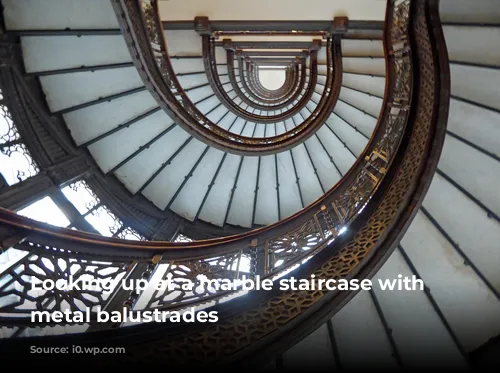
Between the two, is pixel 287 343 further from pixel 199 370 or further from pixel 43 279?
pixel 43 279

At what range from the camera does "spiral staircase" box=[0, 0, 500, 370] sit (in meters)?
2.33

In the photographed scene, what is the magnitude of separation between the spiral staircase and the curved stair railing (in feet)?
0.05

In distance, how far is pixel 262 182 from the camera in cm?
821

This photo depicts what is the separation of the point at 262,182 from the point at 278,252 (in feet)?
14.7

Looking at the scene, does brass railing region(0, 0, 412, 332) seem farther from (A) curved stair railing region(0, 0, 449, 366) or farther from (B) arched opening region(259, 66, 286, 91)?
(B) arched opening region(259, 66, 286, 91)

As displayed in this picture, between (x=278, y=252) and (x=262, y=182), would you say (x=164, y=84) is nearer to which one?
(x=278, y=252)

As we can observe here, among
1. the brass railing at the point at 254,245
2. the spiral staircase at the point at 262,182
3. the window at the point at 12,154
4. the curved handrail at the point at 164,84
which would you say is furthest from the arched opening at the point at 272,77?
the brass railing at the point at 254,245

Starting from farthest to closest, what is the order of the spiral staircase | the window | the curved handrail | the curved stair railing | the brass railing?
1. the window
2. the curved handrail
3. the brass railing
4. the spiral staircase
5. the curved stair railing

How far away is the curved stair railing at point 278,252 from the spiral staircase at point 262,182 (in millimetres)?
16

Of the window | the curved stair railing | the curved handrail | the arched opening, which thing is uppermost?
the arched opening

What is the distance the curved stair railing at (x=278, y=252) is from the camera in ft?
6.72

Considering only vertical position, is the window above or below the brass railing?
above

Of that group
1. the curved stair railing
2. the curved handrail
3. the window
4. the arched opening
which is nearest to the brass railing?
the curved stair railing

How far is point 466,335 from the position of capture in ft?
Result: 12.8
